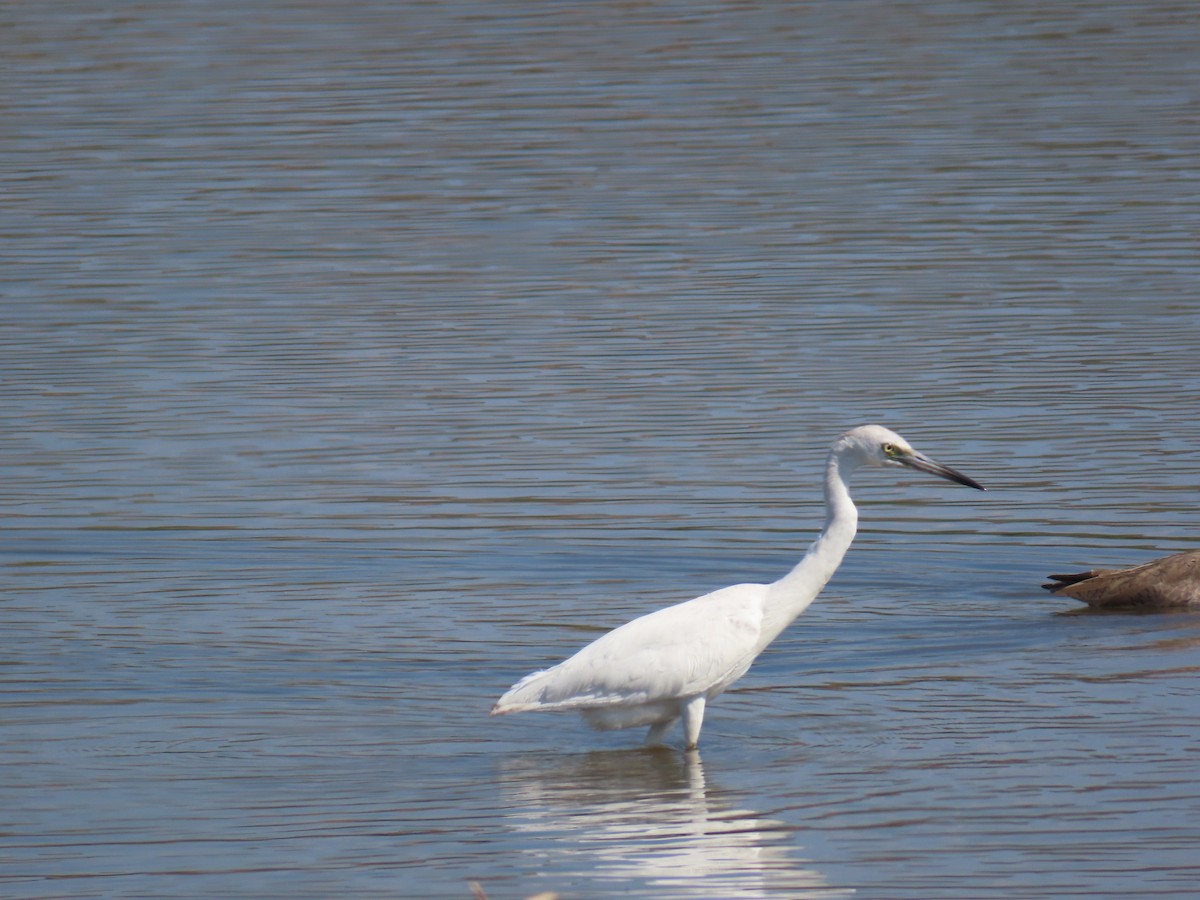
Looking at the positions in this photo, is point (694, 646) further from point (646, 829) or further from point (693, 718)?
point (646, 829)

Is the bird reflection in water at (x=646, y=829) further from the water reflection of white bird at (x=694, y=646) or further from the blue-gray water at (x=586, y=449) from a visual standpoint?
the water reflection of white bird at (x=694, y=646)

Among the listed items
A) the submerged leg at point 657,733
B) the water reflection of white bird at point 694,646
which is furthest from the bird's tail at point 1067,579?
the submerged leg at point 657,733

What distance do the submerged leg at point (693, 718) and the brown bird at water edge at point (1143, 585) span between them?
8.90ft

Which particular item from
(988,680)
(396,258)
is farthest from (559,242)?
(988,680)


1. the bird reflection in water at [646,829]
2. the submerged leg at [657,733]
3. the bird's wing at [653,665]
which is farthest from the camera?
the submerged leg at [657,733]

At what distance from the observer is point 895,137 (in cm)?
2284

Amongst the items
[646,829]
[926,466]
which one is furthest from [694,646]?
[926,466]

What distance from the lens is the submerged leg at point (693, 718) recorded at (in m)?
9.29

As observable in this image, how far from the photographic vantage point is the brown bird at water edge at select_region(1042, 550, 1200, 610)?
→ 436 inches

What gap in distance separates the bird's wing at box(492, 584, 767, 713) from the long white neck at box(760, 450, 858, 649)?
125mm

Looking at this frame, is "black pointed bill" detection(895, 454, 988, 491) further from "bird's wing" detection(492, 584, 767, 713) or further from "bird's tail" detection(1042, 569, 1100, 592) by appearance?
"bird's tail" detection(1042, 569, 1100, 592)

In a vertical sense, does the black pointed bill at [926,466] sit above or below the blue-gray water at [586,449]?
above

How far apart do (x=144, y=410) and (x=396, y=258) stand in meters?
4.61

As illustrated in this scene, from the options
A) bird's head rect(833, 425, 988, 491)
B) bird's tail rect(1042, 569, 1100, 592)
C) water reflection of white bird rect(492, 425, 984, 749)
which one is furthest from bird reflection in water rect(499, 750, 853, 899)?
bird's tail rect(1042, 569, 1100, 592)
